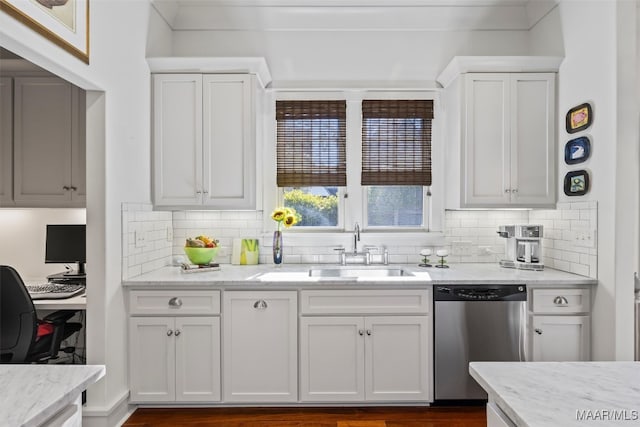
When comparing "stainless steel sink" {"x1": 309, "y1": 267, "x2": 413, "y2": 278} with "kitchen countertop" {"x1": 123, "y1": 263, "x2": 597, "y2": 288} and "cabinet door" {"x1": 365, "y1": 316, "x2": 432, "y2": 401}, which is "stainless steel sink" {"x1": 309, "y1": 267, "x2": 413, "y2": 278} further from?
"cabinet door" {"x1": 365, "y1": 316, "x2": 432, "y2": 401}

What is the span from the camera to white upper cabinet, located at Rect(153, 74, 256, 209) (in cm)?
292

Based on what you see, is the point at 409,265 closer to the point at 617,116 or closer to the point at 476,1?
the point at 617,116

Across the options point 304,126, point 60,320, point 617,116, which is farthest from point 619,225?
point 60,320

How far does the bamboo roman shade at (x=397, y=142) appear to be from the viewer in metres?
3.37

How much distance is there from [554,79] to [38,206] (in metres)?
4.01

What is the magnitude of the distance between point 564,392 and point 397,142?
2.68 metres

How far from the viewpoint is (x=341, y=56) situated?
334 centimetres

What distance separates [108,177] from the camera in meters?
2.35

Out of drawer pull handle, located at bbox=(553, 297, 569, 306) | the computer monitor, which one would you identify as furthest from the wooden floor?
the computer monitor

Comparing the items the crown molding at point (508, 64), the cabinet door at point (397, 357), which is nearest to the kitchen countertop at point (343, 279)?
the cabinet door at point (397, 357)

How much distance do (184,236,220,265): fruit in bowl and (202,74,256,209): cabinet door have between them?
1.03ft

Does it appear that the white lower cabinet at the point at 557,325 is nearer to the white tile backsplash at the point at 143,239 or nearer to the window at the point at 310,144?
the window at the point at 310,144

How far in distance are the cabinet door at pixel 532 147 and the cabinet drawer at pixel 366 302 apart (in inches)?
43.8

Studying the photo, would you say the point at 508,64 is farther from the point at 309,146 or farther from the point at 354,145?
the point at 309,146
